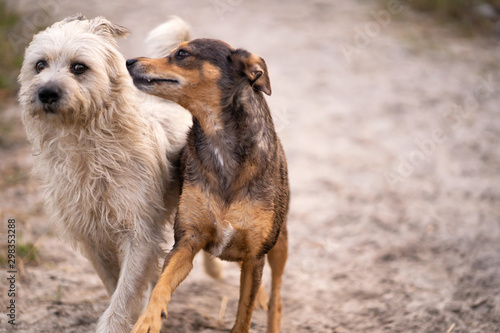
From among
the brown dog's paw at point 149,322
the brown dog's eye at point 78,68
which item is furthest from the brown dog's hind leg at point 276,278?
the brown dog's eye at point 78,68

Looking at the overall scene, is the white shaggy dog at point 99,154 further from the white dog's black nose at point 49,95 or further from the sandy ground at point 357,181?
the sandy ground at point 357,181

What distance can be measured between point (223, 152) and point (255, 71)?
525 mm

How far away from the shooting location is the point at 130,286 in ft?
11.3

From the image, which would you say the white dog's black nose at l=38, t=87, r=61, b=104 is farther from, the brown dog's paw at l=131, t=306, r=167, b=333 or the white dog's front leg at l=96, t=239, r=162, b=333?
the brown dog's paw at l=131, t=306, r=167, b=333

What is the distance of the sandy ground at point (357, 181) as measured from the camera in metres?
4.48

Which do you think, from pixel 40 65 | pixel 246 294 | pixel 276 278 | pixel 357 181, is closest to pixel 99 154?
pixel 40 65

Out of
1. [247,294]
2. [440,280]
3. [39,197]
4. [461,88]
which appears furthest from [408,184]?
[39,197]

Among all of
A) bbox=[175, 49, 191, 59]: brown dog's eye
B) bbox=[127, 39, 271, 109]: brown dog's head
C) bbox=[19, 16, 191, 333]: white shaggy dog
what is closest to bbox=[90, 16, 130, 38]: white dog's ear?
bbox=[19, 16, 191, 333]: white shaggy dog

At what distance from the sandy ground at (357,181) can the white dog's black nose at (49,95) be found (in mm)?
1641

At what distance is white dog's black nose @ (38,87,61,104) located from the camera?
3.18 meters

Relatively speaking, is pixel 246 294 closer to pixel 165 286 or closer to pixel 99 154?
pixel 165 286

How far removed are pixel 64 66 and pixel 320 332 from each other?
2.70 metres

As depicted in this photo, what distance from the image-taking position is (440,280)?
16.1ft

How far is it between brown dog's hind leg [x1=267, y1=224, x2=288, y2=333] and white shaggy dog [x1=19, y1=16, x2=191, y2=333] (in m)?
0.89
